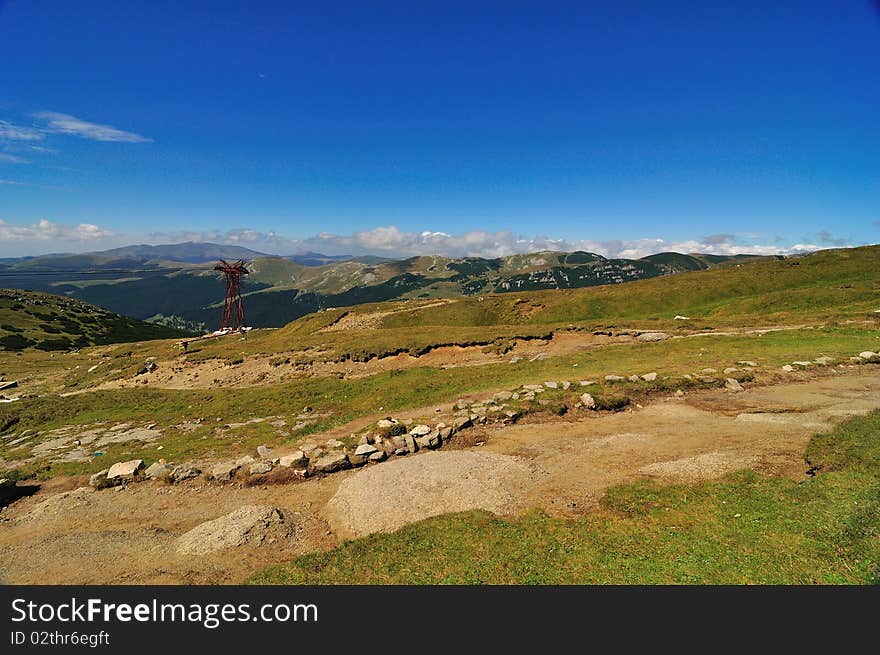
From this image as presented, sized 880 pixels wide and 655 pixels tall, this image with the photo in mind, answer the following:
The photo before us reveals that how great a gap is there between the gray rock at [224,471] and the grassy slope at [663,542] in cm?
1030

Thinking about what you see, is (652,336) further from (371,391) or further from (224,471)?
(224,471)

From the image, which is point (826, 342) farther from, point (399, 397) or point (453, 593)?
point (453, 593)

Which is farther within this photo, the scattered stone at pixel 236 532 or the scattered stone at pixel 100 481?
the scattered stone at pixel 100 481

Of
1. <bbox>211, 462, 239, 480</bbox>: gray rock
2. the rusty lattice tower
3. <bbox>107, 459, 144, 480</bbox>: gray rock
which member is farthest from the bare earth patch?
the rusty lattice tower

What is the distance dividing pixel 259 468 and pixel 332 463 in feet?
14.2

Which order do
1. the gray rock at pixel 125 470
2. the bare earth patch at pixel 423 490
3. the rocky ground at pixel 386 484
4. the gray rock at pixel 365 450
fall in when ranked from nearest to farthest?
1. the rocky ground at pixel 386 484
2. the bare earth patch at pixel 423 490
3. the gray rock at pixel 125 470
4. the gray rock at pixel 365 450

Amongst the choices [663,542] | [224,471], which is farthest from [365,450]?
[663,542]

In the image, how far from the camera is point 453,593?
1238 cm

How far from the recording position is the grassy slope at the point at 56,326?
419 feet

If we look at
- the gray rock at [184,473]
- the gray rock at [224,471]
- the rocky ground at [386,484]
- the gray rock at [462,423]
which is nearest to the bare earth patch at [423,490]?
the rocky ground at [386,484]

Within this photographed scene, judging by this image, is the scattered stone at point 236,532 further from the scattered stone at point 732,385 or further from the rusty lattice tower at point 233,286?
the rusty lattice tower at point 233,286

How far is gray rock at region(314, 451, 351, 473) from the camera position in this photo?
2325cm

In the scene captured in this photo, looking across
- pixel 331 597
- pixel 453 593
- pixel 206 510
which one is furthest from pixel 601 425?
pixel 206 510

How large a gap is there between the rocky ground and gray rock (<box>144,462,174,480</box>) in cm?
39
